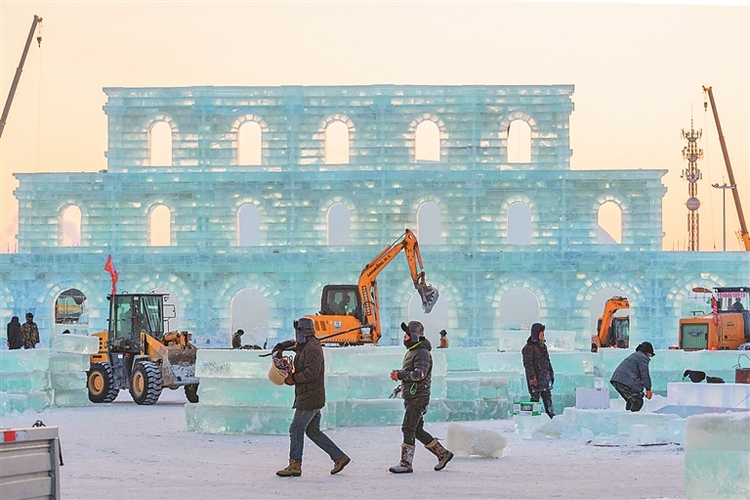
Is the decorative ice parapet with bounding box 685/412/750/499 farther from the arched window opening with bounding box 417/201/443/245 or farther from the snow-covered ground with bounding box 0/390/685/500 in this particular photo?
the arched window opening with bounding box 417/201/443/245

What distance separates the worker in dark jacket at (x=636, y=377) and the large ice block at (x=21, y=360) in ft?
32.2

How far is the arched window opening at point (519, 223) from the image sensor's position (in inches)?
2362

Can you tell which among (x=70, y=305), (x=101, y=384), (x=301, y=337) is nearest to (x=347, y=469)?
(x=301, y=337)

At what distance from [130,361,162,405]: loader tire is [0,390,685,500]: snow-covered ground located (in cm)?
425

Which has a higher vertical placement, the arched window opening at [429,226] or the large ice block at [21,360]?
the arched window opening at [429,226]

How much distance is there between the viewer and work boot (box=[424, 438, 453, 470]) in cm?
1334

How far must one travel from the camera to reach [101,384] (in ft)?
78.2

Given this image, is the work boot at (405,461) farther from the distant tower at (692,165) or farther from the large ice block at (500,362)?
the distant tower at (692,165)

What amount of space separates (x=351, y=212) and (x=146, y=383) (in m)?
19.9

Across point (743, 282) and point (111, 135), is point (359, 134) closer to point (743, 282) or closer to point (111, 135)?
point (111, 135)

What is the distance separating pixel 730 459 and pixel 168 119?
3443 centimetres

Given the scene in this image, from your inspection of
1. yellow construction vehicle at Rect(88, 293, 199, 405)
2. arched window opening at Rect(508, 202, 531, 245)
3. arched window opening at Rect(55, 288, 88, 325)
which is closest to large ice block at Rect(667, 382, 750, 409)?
yellow construction vehicle at Rect(88, 293, 199, 405)

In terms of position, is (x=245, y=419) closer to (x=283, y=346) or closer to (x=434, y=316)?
(x=283, y=346)

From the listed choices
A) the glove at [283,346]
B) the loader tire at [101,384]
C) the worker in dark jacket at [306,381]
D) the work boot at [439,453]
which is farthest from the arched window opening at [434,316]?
the worker in dark jacket at [306,381]
